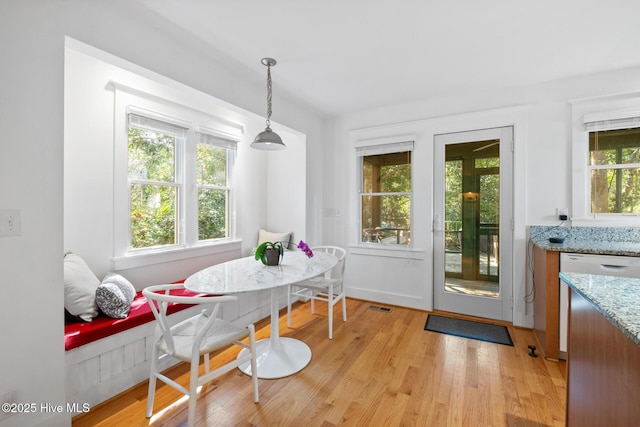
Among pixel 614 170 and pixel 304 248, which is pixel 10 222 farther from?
pixel 614 170

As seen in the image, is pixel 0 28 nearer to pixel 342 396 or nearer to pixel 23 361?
pixel 23 361

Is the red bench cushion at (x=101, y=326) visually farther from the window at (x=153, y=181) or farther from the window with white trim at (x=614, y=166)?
the window with white trim at (x=614, y=166)

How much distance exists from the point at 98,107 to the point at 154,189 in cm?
84

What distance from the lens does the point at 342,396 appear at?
191 cm

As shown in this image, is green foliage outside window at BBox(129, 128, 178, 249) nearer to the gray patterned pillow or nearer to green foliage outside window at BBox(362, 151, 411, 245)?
the gray patterned pillow

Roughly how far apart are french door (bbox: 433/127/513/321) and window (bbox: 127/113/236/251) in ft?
8.73

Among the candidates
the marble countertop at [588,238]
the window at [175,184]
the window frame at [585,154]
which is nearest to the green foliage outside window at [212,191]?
the window at [175,184]

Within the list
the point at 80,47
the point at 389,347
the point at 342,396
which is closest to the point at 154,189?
the point at 80,47

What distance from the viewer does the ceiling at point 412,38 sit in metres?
1.84

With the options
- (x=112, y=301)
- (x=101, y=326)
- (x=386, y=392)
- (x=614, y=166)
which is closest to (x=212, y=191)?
(x=112, y=301)

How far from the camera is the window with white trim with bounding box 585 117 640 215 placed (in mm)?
2625

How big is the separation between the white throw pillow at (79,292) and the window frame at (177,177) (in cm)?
49

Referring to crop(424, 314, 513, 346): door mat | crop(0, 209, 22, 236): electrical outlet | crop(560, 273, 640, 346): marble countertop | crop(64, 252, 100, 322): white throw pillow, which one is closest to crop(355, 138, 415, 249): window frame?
crop(424, 314, 513, 346): door mat

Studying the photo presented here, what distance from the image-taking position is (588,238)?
107 inches
